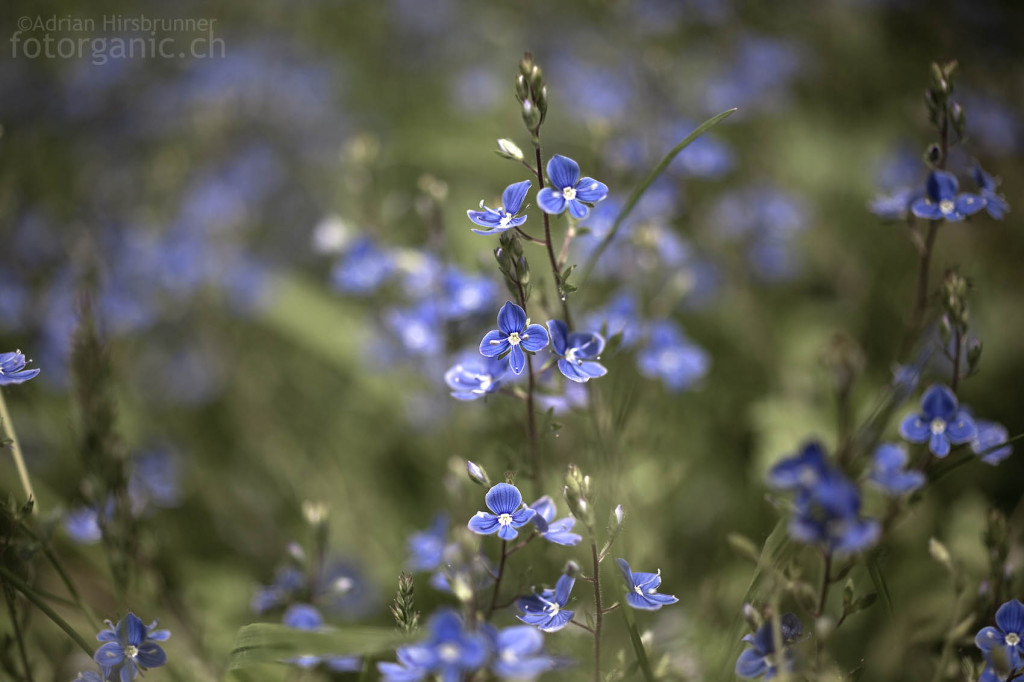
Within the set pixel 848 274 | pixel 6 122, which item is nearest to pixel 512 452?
pixel 848 274

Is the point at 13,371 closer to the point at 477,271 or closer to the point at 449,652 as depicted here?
the point at 449,652

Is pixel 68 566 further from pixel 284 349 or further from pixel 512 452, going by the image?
pixel 512 452

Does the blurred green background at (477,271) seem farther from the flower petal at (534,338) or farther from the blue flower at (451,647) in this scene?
the flower petal at (534,338)

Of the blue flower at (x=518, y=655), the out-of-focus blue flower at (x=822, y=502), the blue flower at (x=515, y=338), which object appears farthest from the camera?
the blue flower at (x=515, y=338)

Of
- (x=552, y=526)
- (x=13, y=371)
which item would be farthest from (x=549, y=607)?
(x=13, y=371)

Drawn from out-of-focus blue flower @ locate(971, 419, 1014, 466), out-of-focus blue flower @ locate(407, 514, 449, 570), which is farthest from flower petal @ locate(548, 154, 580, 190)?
out-of-focus blue flower @ locate(971, 419, 1014, 466)

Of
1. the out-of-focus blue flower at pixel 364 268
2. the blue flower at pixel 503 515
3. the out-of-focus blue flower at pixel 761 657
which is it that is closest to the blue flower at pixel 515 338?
the blue flower at pixel 503 515
